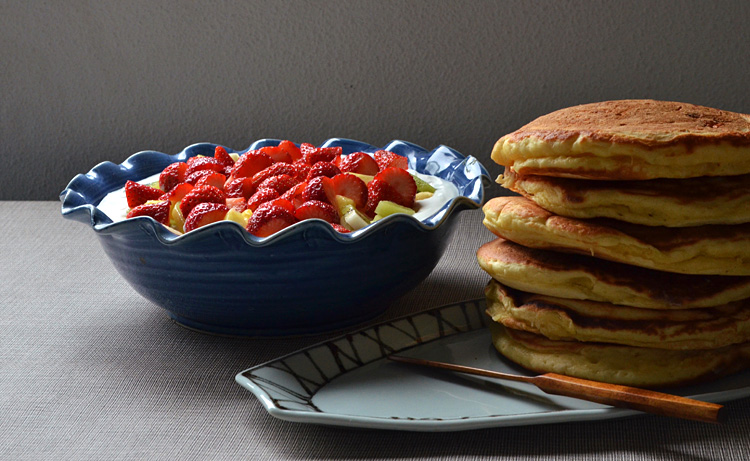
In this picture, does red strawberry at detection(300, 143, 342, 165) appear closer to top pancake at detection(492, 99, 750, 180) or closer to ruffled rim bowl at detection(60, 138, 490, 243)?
ruffled rim bowl at detection(60, 138, 490, 243)

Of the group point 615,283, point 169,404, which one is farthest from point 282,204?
point 615,283

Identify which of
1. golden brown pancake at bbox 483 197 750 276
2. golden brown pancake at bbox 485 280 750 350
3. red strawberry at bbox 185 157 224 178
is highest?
golden brown pancake at bbox 483 197 750 276

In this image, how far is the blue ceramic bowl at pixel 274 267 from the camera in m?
1.07

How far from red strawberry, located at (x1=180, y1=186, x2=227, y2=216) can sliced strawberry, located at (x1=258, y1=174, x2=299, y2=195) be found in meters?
0.10

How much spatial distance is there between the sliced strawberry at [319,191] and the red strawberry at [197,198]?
15 cm

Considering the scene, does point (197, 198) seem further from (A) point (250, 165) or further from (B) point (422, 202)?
(B) point (422, 202)

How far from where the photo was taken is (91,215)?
46.1 inches

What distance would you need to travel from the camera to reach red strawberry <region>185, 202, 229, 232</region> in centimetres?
119

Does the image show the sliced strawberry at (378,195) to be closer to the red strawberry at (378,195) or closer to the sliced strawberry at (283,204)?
the red strawberry at (378,195)

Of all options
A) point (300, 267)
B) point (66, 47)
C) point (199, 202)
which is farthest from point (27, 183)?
point (300, 267)

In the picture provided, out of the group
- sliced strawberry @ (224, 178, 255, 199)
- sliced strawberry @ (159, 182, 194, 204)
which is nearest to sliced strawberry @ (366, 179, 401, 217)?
sliced strawberry @ (224, 178, 255, 199)

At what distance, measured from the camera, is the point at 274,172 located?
1398mm

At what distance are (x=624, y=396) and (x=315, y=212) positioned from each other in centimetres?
54

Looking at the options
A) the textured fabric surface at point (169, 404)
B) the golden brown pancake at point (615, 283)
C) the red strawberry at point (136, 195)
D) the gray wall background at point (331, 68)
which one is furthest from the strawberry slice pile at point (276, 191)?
the gray wall background at point (331, 68)
